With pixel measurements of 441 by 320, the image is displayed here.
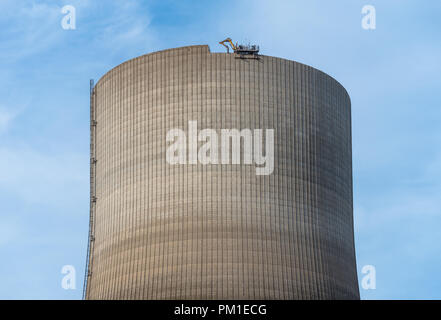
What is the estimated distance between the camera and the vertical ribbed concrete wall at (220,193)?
55656 mm

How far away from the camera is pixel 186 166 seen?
2235 inches

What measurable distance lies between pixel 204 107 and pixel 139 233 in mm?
6307

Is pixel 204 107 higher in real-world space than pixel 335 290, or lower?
higher

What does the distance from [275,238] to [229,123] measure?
5.52 m

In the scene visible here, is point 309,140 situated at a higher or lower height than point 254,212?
higher

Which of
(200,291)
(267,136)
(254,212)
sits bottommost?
(200,291)

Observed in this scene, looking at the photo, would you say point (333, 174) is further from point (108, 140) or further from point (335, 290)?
point (108, 140)

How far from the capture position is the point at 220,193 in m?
56.2

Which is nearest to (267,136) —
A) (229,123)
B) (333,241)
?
(229,123)

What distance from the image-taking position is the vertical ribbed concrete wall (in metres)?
55.7

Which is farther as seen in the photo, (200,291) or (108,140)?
(108,140)

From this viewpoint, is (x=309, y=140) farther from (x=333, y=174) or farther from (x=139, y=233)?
(x=139, y=233)

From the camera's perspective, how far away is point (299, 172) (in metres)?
57.6

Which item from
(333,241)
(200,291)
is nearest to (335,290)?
(333,241)
